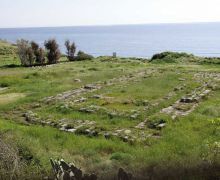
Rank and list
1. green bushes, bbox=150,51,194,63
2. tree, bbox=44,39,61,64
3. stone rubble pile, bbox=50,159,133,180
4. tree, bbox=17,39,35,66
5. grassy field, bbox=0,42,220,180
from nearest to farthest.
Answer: stone rubble pile, bbox=50,159,133,180
grassy field, bbox=0,42,220,180
green bushes, bbox=150,51,194,63
tree, bbox=17,39,35,66
tree, bbox=44,39,61,64

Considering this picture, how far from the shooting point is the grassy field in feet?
30.6

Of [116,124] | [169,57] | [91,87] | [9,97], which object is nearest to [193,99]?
[116,124]

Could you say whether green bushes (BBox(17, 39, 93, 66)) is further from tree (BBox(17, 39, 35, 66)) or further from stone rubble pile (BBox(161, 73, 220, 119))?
stone rubble pile (BBox(161, 73, 220, 119))

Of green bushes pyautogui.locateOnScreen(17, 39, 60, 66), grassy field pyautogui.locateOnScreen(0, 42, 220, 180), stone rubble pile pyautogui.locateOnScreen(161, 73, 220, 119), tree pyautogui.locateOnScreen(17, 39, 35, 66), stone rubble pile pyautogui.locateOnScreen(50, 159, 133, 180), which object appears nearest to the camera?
stone rubble pile pyautogui.locateOnScreen(50, 159, 133, 180)

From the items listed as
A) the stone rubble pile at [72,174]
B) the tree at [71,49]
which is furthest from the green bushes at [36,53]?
the stone rubble pile at [72,174]

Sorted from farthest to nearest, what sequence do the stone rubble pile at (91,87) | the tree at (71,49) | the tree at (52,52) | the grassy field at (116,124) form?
1. the tree at (71,49)
2. the tree at (52,52)
3. the stone rubble pile at (91,87)
4. the grassy field at (116,124)

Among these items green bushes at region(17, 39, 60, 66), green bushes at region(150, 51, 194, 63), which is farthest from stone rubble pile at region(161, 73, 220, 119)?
green bushes at region(17, 39, 60, 66)

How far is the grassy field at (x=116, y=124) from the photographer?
9336mm

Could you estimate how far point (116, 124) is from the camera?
47.9 feet

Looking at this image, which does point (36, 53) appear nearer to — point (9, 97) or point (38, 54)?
point (38, 54)

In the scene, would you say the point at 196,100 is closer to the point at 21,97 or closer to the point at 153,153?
the point at 153,153

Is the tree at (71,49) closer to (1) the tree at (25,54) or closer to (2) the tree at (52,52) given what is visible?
(2) the tree at (52,52)

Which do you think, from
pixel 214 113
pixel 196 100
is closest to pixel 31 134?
pixel 214 113

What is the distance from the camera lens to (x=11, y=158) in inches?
338
